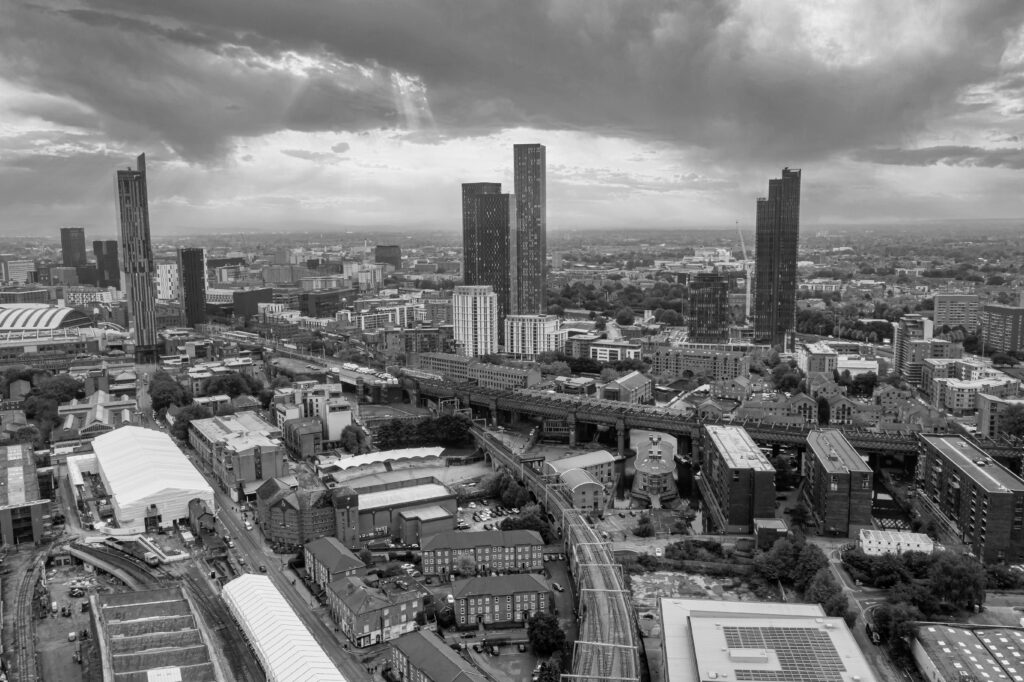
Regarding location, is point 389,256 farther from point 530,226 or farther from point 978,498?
point 978,498

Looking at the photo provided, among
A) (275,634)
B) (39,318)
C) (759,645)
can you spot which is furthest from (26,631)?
(39,318)

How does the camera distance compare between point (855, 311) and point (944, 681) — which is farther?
point (855, 311)

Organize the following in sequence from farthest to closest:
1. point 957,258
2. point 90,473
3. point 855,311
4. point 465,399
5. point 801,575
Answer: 1. point 957,258
2. point 855,311
3. point 465,399
4. point 90,473
5. point 801,575

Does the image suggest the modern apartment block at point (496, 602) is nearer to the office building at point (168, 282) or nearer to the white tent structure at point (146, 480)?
the white tent structure at point (146, 480)

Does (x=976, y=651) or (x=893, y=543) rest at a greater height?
(x=893, y=543)

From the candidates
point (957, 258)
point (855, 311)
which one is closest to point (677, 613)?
point (855, 311)

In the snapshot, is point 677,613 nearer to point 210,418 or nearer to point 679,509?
point 679,509

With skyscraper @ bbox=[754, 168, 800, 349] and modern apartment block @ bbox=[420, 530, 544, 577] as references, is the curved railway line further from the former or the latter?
skyscraper @ bbox=[754, 168, 800, 349]
